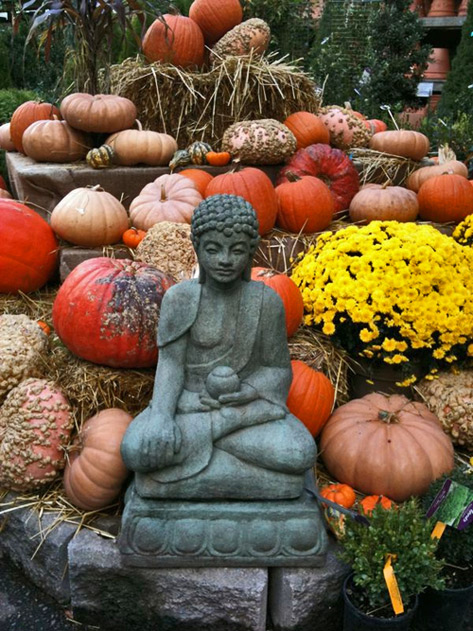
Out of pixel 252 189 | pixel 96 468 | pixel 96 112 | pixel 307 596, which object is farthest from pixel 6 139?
pixel 307 596

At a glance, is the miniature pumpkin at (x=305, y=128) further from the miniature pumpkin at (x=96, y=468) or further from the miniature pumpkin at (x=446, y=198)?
the miniature pumpkin at (x=96, y=468)

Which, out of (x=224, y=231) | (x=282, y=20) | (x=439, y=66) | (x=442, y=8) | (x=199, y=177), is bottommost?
(x=439, y=66)

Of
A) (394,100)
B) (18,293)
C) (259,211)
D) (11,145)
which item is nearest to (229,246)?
(259,211)

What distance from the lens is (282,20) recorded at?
11.9 meters

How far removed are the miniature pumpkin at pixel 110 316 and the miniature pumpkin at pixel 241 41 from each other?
333 cm

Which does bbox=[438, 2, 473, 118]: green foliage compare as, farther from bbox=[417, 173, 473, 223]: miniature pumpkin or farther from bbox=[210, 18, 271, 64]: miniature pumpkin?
bbox=[417, 173, 473, 223]: miniature pumpkin

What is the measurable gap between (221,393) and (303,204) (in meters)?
2.37

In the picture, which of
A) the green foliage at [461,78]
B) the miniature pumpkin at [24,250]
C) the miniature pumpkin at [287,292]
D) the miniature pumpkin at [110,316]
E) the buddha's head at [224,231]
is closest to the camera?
the buddha's head at [224,231]

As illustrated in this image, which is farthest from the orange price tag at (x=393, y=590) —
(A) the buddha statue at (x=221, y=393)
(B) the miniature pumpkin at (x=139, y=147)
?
(B) the miniature pumpkin at (x=139, y=147)

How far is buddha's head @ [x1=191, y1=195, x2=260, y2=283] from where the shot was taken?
237cm

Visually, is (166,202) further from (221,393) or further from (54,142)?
(221,393)

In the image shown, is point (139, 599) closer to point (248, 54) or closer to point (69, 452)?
point (69, 452)

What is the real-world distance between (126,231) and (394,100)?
28.5 ft

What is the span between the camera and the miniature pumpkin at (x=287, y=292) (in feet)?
11.6
